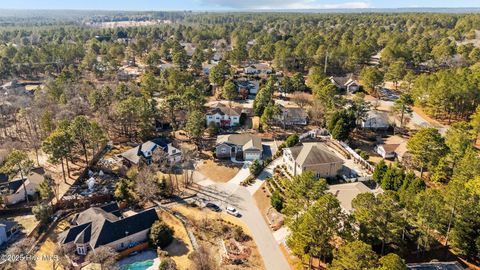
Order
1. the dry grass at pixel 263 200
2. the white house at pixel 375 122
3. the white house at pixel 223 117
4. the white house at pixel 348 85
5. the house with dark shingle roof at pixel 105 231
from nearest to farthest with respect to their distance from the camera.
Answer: the house with dark shingle roof at pixel 105 231
the dry grass at pixel 263 200
the white house at pixel 375 122
the white house at pixel 223 117
the white house at pixel 348 85

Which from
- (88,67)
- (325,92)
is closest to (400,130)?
(325,92)

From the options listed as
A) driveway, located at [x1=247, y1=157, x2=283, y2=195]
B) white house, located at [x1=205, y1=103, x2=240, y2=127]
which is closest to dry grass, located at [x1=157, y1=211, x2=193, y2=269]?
driveway, located at [x1=247, y1=157, x2=283, y2=195]

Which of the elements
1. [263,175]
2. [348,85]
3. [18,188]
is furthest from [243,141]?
[348,85]

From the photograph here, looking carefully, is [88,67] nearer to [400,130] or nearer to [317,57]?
[317,57]

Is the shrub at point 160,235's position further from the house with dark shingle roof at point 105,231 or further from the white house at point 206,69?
the white house at point 206,69

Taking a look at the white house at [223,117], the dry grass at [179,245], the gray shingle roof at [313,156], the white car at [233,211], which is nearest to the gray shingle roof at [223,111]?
the white house at [223,117]
